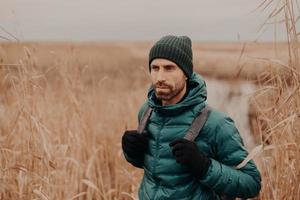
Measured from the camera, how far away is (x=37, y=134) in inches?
99.2

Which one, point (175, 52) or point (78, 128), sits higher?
point (175, 52)

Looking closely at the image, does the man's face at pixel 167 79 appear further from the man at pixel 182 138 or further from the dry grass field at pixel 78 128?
the dry grass field at pixel 78 128

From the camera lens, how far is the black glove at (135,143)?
5.80 ft

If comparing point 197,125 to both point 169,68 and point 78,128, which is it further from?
point 78,128

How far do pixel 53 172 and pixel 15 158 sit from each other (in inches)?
8.6

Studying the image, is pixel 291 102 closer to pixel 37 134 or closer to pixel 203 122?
pixel 203 122

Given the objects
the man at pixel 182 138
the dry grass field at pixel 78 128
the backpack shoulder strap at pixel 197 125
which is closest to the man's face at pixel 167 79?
the man at pixel 182 138

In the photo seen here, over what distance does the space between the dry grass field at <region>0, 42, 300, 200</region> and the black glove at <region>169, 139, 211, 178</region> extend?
23 centimetres

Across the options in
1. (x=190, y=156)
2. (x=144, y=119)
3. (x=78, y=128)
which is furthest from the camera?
(x=78, y=128)

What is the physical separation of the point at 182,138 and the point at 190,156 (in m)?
0.07

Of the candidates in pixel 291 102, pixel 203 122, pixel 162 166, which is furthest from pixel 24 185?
pixel 291 102

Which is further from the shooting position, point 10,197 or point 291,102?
point 10,197

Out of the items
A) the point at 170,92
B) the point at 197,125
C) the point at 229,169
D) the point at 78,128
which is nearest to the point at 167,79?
the point at 170,92

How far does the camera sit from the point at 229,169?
5.49 ft
